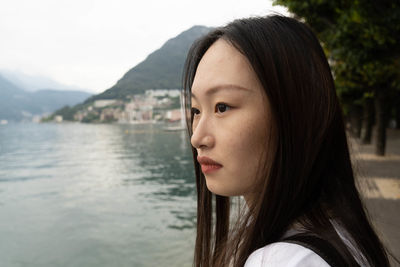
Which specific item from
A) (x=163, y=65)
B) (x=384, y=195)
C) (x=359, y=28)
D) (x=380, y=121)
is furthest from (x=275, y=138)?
(x=163, y=65)

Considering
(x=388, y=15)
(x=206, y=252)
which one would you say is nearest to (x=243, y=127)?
(x=206, y=252)

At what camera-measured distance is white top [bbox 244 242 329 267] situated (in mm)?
841

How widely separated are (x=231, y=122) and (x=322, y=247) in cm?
52

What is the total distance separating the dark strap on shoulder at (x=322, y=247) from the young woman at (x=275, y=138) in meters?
0.12

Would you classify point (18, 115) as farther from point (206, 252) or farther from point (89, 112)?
point (206, 252)

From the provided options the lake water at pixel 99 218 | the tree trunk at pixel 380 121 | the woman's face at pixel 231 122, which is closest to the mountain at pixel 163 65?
the woman's face at pixel 231 122

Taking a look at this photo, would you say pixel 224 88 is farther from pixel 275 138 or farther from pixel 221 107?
pixel 275 138

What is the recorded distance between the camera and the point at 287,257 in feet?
2.82

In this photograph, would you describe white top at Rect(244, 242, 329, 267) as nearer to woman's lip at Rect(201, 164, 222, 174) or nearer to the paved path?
woman's lip at Rect(201, 164, 222, 174)

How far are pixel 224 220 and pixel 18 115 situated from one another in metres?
191

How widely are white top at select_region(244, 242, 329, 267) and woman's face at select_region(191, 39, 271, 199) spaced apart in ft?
1.30

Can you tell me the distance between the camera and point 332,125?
1.27 metres

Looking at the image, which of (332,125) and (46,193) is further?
(46,193)

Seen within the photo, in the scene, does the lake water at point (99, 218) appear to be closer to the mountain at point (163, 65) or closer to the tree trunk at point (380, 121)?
the mountain at point (163, 65)
